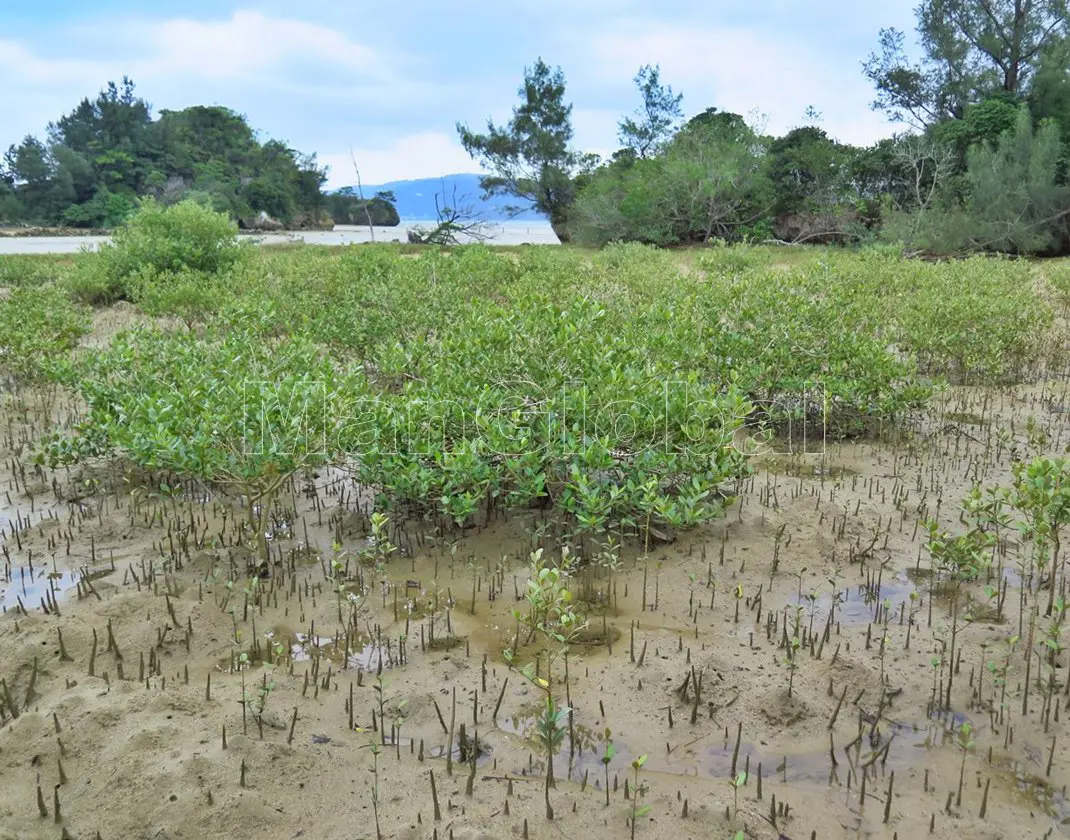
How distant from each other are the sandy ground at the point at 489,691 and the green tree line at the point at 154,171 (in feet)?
134

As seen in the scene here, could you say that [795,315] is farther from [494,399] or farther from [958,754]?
[958,754]

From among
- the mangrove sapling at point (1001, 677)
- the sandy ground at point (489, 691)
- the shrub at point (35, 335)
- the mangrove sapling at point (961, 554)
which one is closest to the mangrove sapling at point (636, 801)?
the sandy ground at point (489, 691)

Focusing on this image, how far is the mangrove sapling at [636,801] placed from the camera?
2.86 metres

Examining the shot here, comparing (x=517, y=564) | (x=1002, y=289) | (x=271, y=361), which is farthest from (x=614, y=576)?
(x=1002, y=289)

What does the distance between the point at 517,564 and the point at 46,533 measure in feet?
10.6

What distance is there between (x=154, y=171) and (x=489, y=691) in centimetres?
5434

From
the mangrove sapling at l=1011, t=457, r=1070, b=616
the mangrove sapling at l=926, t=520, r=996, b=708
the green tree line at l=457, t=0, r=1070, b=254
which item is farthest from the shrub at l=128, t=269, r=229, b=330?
the green tree line at l=457, t=0, r=1070, b=254

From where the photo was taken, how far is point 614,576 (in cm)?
491

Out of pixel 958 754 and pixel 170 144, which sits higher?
pixel 170 144

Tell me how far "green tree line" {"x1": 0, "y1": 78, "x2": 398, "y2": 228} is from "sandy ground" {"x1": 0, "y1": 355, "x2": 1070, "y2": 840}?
40849 millimetres

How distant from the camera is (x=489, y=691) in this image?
375 cm

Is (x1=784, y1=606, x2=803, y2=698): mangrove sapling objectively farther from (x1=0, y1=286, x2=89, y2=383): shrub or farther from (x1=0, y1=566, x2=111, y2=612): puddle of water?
(x1=0, y1=286, x2=89, y2=383): shrub

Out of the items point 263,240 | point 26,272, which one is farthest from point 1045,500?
point 263,240

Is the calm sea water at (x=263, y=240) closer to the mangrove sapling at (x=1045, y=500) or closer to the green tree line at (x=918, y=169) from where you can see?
the green tree line at (x=918, y=169)
